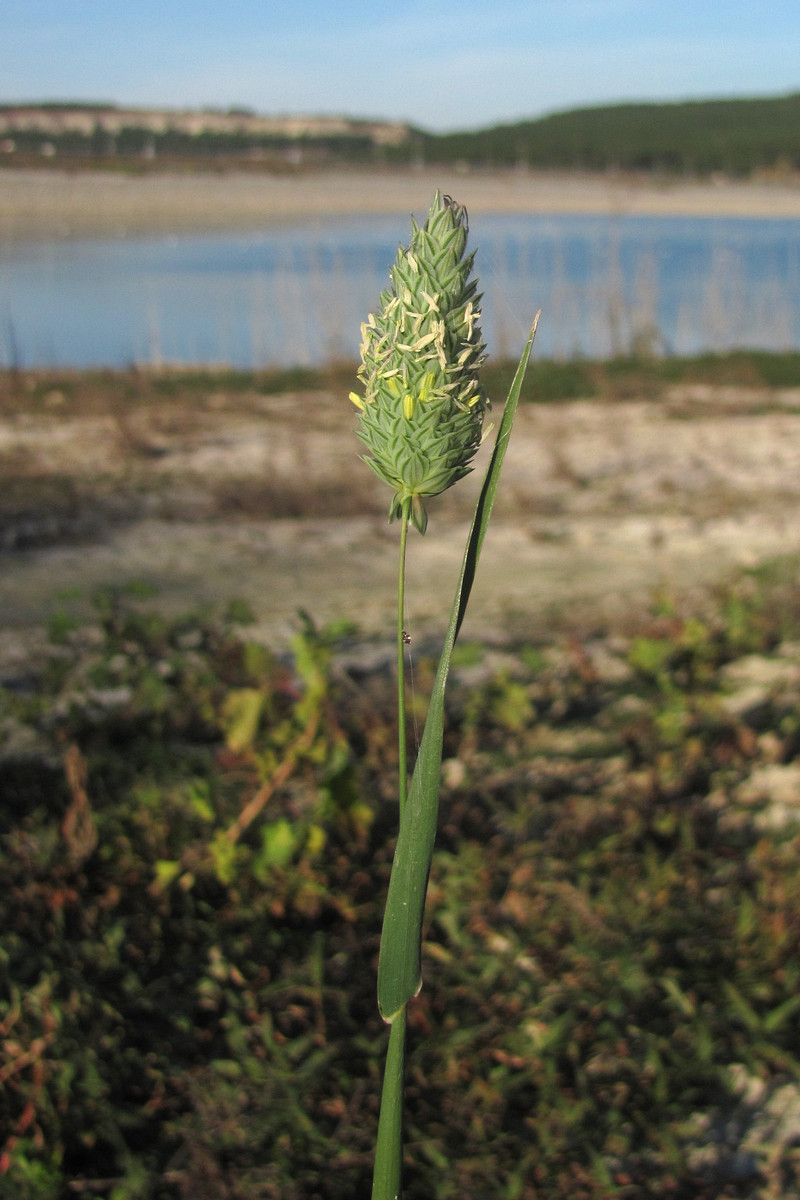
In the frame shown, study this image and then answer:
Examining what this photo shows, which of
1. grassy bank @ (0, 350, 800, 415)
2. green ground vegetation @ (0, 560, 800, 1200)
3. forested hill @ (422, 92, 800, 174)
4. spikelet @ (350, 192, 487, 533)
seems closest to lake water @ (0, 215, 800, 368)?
grassy bank @ (0, 350, 800, 415)

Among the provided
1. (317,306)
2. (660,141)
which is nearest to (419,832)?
(317,306)

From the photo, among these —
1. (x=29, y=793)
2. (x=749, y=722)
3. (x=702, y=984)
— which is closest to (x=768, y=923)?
(x=702, y=984)

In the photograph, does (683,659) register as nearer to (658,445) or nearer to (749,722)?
(749,722)

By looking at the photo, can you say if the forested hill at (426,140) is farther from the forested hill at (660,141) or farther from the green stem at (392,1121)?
the green stem at (392,1121)

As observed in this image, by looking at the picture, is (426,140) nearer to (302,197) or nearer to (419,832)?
(302,197)

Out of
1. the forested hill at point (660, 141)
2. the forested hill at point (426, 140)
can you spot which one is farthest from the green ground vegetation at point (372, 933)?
the forested hill at point (660, 141)

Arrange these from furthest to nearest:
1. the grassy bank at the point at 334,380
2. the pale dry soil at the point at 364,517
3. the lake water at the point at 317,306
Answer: the lake water at the point at 317,306 → the grassy bank at the point at 334,380 → the pale dry soil at the point at 364,517
